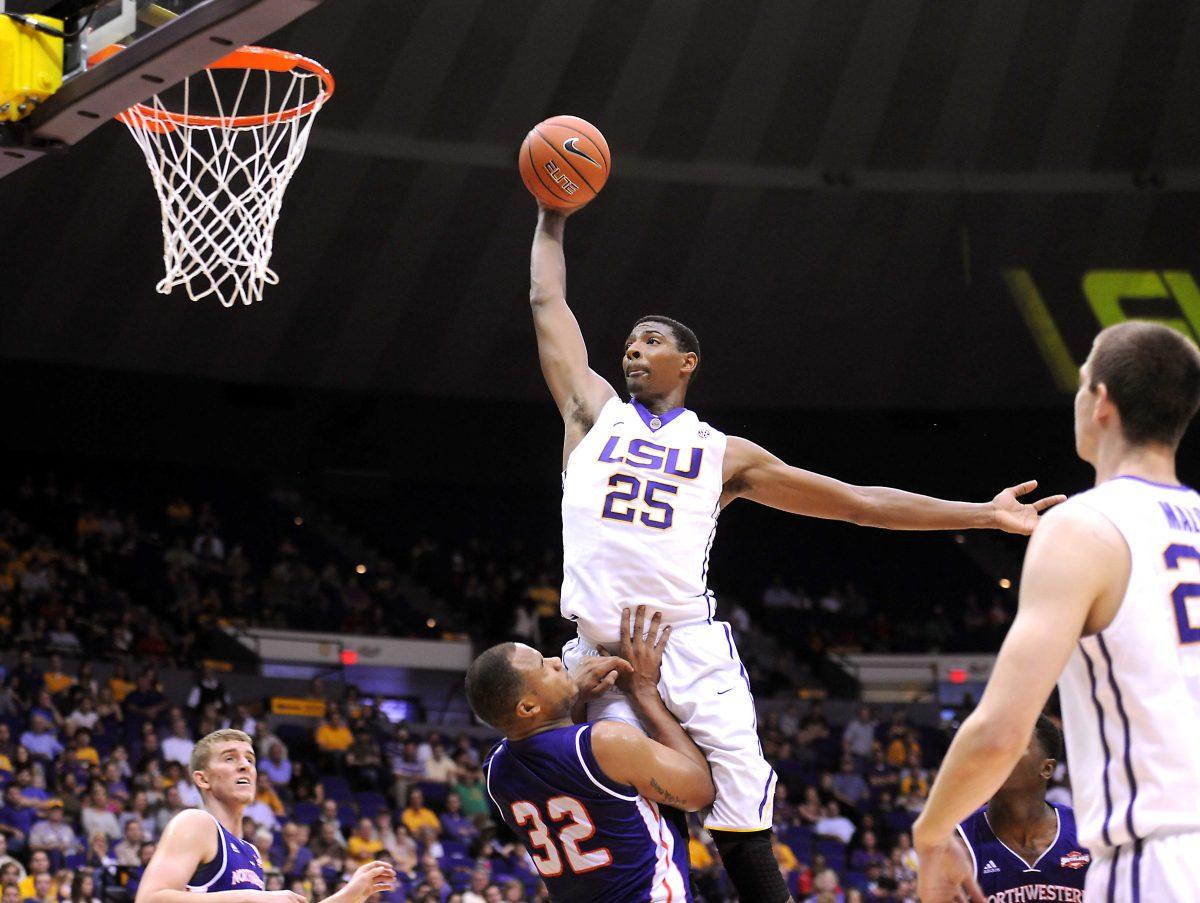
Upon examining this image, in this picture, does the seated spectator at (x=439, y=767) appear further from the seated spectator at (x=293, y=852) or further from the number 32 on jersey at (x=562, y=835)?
the number 32 on jersey at (x=562, y=835)

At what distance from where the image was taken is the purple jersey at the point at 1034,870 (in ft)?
15.1

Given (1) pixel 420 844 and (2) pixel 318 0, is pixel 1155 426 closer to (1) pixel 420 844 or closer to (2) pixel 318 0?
(2) pixel 318 0

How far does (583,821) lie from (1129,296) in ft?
57.1

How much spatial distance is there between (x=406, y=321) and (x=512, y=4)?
16.4 ft

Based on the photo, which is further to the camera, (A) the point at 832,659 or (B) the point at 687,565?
(A) the point at 832,659

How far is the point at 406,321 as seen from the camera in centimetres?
2086

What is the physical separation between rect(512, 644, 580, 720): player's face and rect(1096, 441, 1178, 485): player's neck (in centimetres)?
177

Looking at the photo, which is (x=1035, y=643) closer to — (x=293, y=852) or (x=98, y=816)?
(x=293, y=852)

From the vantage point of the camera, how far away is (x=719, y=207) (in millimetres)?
19734

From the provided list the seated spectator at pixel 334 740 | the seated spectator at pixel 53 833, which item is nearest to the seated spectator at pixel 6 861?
the seated spectator at pixel 53 833

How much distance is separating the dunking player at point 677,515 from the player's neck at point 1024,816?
28.0 inches

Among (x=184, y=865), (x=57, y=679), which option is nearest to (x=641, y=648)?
(x=184, y=865)

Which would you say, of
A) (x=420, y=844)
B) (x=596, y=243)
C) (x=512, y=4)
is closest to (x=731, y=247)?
(x=596, y=243)

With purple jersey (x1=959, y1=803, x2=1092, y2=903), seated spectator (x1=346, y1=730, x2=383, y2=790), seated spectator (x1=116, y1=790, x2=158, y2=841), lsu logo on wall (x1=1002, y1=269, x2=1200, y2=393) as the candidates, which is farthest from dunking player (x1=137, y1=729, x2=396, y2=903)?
lsu logo on wall (x1=1002, y1=269, x2=1200, y2=393)
